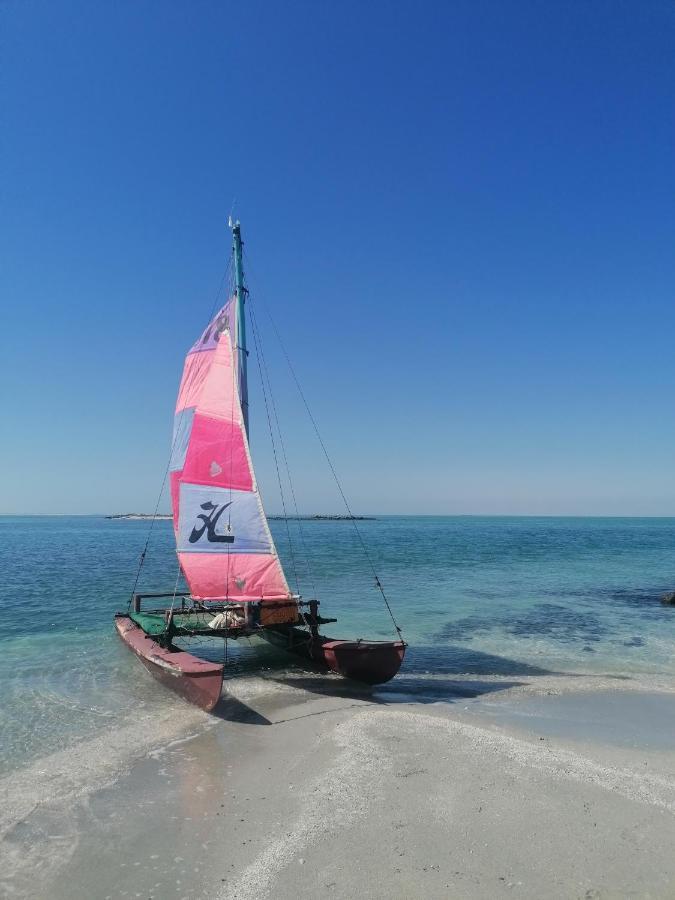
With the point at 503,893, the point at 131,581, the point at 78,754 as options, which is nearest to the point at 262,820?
the point at 503,893

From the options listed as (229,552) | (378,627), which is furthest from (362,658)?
(378,627)

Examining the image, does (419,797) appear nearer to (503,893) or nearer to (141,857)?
(503,893)

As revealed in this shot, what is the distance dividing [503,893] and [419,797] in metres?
2.31

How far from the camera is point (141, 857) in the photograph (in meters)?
7.25

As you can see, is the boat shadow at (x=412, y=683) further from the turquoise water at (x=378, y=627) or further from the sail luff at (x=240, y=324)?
the sail luff at (x=240, y=324)

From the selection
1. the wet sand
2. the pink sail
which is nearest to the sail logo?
the pink sail

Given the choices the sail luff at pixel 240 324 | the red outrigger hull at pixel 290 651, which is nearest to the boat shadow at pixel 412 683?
the red outrigger hull at pixel 290 651

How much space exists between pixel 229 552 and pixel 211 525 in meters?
1.01

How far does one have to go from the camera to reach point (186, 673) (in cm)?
1284

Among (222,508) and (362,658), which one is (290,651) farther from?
(222,508)

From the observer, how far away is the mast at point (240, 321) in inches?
706

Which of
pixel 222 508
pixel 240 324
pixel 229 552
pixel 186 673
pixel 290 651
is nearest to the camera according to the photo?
pixel 186 673

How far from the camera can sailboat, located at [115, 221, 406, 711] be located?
14.8 meters

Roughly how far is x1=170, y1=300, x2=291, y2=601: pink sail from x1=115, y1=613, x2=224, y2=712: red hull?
6.64 ft
